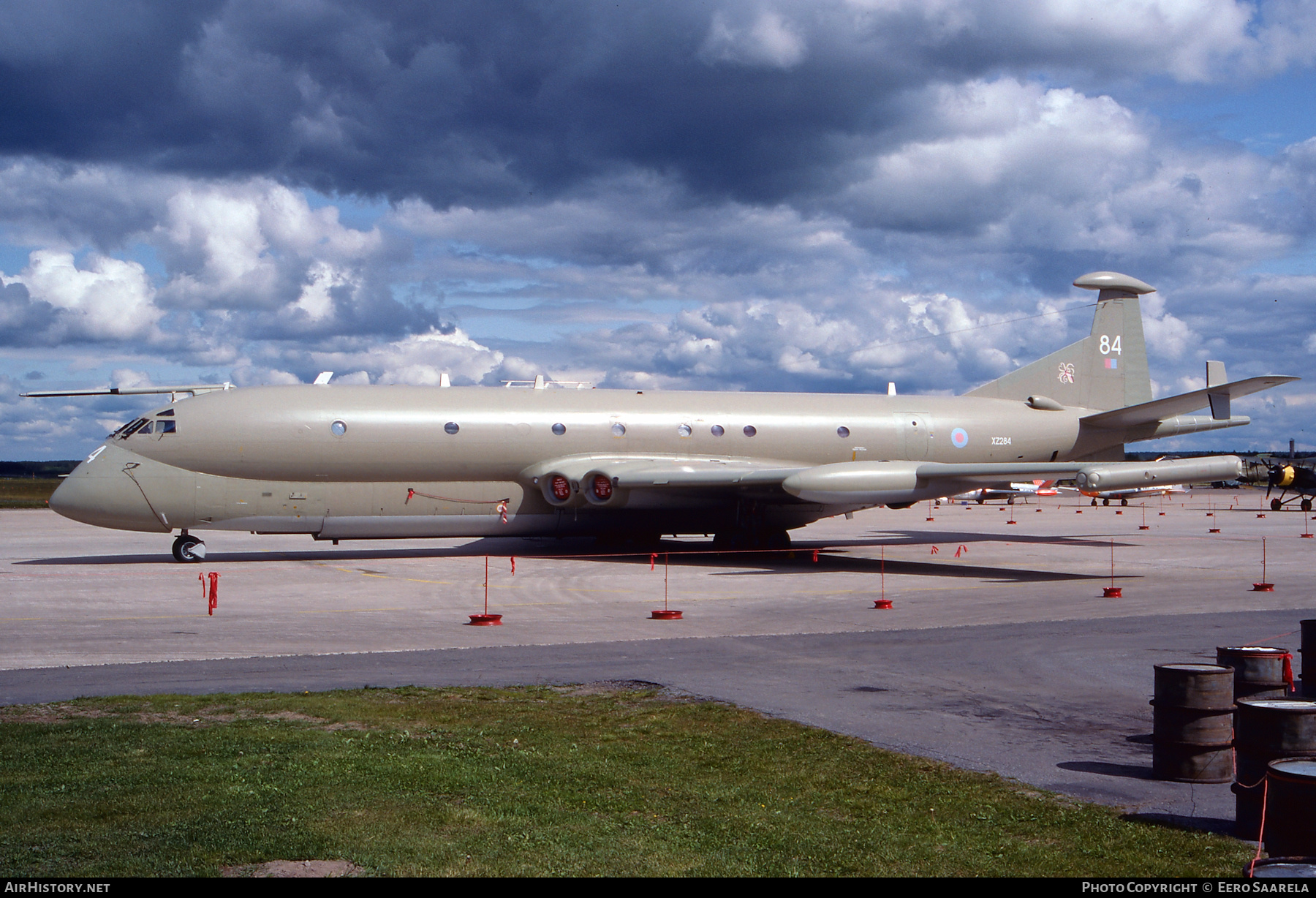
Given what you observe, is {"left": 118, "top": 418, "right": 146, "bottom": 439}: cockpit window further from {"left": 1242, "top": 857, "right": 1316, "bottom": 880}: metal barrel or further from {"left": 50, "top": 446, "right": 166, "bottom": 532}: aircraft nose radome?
{"left": 1242, "top": 857, "right": 1316, "bottom": 880}: metal barrel

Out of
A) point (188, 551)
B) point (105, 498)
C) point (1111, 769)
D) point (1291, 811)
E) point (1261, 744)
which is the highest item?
point (105, 498)

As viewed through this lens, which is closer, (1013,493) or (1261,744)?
(1261,744)

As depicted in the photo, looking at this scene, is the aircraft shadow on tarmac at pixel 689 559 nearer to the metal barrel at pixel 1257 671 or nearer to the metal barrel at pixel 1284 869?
the metal barrel at pixel 1257 671

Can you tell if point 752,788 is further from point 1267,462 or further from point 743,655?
point 1267,462

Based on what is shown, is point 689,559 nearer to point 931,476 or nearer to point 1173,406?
point 931,476

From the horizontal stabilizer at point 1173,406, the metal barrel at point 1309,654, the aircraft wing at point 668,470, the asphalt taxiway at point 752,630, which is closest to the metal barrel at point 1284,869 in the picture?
the asphalt taxiway at point 752,630

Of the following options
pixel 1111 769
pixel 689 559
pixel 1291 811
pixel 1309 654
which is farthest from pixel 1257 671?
pixel 689 559

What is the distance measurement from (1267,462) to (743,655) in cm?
5704

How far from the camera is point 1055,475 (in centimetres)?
2159

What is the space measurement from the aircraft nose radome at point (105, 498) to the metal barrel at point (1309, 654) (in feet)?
69.5

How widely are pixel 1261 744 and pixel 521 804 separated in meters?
4.14

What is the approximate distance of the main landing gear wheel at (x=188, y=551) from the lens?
23969 millimetres

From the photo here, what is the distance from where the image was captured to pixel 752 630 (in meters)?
14.7

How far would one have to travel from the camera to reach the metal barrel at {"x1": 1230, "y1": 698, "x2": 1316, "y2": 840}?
5.84 m
